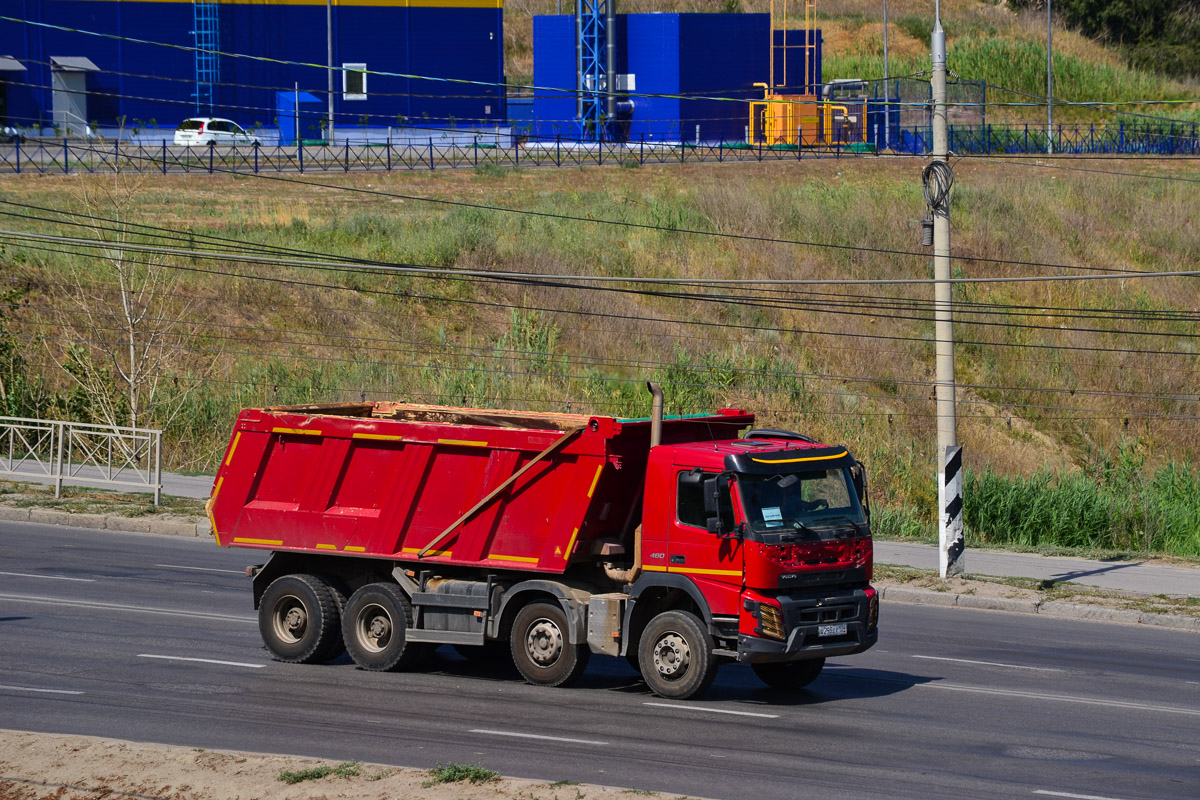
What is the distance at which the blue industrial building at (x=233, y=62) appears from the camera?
59.0 meters

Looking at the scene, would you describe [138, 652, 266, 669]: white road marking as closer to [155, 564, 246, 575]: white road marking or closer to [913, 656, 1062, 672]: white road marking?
[155, 564, 246, 575]: white road marking

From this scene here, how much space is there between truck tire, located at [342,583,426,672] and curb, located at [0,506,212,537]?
1037 cm

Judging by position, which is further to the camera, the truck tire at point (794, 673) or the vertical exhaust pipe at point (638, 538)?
the truck tire at point (794, 673)

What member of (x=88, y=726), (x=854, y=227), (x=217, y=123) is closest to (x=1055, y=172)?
(x=854, y=227)

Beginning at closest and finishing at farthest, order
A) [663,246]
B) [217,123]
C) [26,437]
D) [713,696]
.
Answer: [713,696]
[26,437]
[663,246]
[217,123]

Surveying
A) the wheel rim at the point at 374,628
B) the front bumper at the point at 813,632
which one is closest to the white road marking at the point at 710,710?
the front bumper at the point at 813,632

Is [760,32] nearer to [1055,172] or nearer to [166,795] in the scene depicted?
[1055,172]

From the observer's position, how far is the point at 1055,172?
1986 inches

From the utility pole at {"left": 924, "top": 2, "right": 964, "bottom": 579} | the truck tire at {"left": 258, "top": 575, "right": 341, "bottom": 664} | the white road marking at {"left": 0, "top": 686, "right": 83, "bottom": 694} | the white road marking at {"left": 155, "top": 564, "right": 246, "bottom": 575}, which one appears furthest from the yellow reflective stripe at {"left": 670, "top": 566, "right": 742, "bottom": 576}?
the white road marking at {"left": 155, "top": 564, "right": 246, "bottom": 575}

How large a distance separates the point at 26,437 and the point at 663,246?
783 inches

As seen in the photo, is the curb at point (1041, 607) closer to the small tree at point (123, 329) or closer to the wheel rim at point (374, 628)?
the wheel rim at point (374, 628)

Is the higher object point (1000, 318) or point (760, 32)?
point (760, 32)

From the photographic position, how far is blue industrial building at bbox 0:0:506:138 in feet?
194

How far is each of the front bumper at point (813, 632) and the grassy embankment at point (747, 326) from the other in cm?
1323
